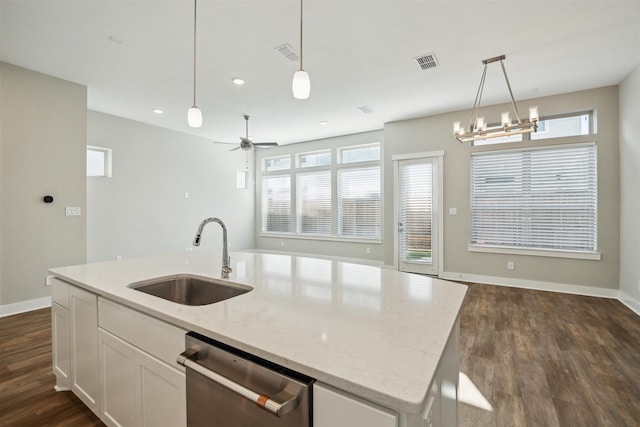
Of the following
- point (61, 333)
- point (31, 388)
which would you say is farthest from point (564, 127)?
point (31, 388)

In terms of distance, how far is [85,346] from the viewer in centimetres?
162

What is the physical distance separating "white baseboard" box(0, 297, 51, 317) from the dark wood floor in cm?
15

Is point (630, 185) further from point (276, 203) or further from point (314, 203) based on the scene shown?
point (276, 203)

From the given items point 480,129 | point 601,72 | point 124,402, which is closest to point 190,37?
point 124,402

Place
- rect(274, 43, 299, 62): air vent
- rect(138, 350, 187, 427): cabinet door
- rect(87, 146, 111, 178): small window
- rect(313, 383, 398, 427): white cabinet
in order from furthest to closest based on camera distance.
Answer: rect(87, 146, 111, 178): small window, rect(274, 43, 299, 62): air vent, rect(138, 350, 187, 427): cabinet door, rect(313, 383, 398, 427): white cabinet

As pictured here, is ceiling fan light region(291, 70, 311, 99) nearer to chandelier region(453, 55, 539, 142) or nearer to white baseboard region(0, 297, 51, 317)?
chandelier region(453, 55, 539, 142)

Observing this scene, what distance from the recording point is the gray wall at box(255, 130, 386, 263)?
6.45 metres

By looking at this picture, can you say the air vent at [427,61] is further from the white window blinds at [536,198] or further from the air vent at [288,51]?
the white window blinds at [536,198]

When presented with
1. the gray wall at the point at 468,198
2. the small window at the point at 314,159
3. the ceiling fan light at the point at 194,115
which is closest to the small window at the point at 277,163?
the small window at the point at 314,159

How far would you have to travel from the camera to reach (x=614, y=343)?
2.66 meters

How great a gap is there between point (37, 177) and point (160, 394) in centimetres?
398

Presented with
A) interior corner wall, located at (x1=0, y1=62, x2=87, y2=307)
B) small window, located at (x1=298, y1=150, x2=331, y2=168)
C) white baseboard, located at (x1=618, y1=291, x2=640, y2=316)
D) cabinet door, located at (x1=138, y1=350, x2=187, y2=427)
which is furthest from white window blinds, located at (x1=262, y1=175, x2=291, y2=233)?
cabinet door, located at (x1=138, y1=350, x2=187, y2=427)

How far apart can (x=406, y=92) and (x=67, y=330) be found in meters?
4.63

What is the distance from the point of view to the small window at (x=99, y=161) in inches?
194
